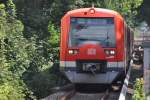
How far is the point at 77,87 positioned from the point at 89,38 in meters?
1.96

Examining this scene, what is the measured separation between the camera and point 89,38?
757 inches

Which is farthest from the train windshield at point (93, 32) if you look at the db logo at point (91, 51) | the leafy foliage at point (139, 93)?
the leafy foliage at point (139, 93)

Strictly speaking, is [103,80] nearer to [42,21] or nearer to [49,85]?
[49,85]

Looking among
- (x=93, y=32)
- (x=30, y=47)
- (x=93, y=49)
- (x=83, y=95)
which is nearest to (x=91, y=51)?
(x=93, y=49)

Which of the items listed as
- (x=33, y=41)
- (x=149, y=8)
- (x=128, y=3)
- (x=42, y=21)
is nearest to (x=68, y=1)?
(x=42, y=21)

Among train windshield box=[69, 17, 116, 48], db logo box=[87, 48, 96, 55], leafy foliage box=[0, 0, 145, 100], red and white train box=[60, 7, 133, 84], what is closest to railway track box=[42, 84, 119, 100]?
red and white train box=[60, 7, 133, 84]

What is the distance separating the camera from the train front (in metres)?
19.1

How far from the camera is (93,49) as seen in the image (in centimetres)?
1906

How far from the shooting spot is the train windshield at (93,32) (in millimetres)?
19234

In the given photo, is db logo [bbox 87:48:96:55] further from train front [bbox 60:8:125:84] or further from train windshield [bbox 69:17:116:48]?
train windshield [bbox 69:17:116:48]

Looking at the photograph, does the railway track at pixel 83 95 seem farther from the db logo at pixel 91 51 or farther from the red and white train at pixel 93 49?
the db logo at pixel 91 51

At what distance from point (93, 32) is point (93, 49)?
1.99ft

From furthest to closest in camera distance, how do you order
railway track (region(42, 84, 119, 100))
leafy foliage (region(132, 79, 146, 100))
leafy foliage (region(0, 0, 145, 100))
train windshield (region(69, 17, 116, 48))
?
train windshield (region(69, 17, 116, 48)), railway track (region(42, 84, 119, 100)), leafy foliage (region(0, 0, 145, 100)), leafy foliage (region(132, 79, 146, 100))

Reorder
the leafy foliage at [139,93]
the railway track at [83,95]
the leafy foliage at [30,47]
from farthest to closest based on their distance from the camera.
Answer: the railway track at [83,95], the leafy foliage at [30,47], the leafy foliage at [139,93]
